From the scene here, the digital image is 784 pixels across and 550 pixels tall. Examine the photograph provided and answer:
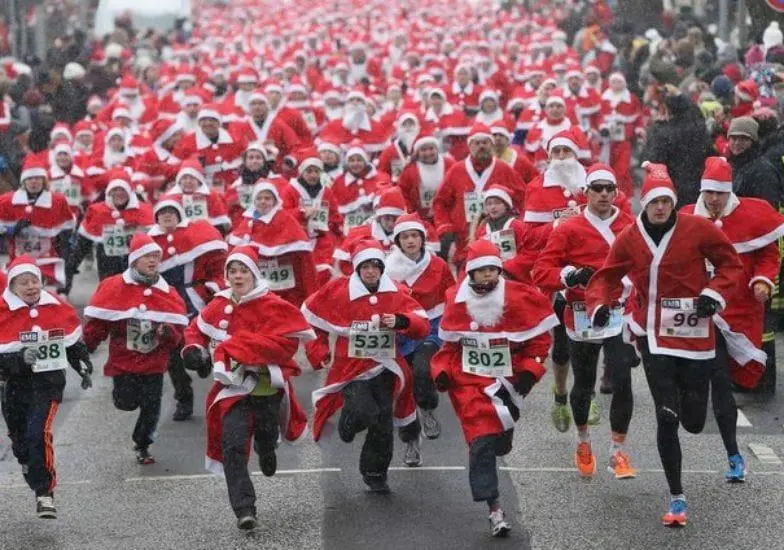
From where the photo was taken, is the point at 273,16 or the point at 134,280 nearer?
the point at 134,280

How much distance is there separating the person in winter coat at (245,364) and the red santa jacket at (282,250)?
12.6 ft

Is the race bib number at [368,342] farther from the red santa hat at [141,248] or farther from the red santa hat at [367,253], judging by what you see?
the red santa hat at [141,248]

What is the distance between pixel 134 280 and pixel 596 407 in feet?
10.1

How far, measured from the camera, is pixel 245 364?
10.9 m

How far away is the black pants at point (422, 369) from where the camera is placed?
12047 mm

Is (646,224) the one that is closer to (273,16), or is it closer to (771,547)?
(771,547)

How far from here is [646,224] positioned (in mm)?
10492

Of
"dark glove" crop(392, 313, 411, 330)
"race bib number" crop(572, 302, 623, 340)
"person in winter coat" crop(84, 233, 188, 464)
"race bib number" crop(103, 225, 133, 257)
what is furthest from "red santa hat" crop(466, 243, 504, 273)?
"race bib number" crop(103, 225, 133, 257)

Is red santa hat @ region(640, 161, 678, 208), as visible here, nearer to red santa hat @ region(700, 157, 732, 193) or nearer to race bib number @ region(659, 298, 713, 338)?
race bib number @ region(659, 298, 713, 338)

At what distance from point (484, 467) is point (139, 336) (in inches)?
119

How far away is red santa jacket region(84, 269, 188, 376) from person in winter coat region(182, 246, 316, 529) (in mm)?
1161

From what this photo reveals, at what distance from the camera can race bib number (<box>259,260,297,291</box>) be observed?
49.9 feet

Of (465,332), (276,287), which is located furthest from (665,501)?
(276,287)

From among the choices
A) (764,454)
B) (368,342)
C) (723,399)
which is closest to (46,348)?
(368,342)
